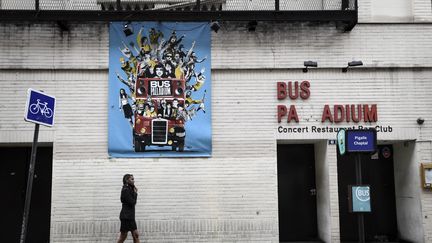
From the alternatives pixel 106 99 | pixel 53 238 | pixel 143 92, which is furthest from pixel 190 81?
pixel 53 238

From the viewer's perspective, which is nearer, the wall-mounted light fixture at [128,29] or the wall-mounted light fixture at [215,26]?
the wall-mounted light fixture at [215,26]

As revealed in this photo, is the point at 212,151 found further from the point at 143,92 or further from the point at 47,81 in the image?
the point at 47,81

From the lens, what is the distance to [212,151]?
10.6 metres

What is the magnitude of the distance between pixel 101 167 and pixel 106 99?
1510 mm

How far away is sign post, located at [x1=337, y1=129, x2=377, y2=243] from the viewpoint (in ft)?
25.6

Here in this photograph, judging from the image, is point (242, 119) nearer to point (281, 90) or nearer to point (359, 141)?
point (281, 90)

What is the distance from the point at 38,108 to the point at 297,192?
6.79 m

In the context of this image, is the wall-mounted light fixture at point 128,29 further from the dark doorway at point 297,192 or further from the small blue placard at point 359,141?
the small blue placard at point 359,141

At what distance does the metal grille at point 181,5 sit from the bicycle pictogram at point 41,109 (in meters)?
4.19

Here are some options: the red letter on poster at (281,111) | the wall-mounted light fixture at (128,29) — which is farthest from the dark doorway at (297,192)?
the wall-mounted light fixture at (128,29)

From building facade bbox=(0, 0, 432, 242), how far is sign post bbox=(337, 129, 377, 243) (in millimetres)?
2705

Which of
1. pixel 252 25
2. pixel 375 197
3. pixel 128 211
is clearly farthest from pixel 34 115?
pixel 375 197

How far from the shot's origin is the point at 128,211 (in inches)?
372

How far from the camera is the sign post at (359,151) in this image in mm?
7801
